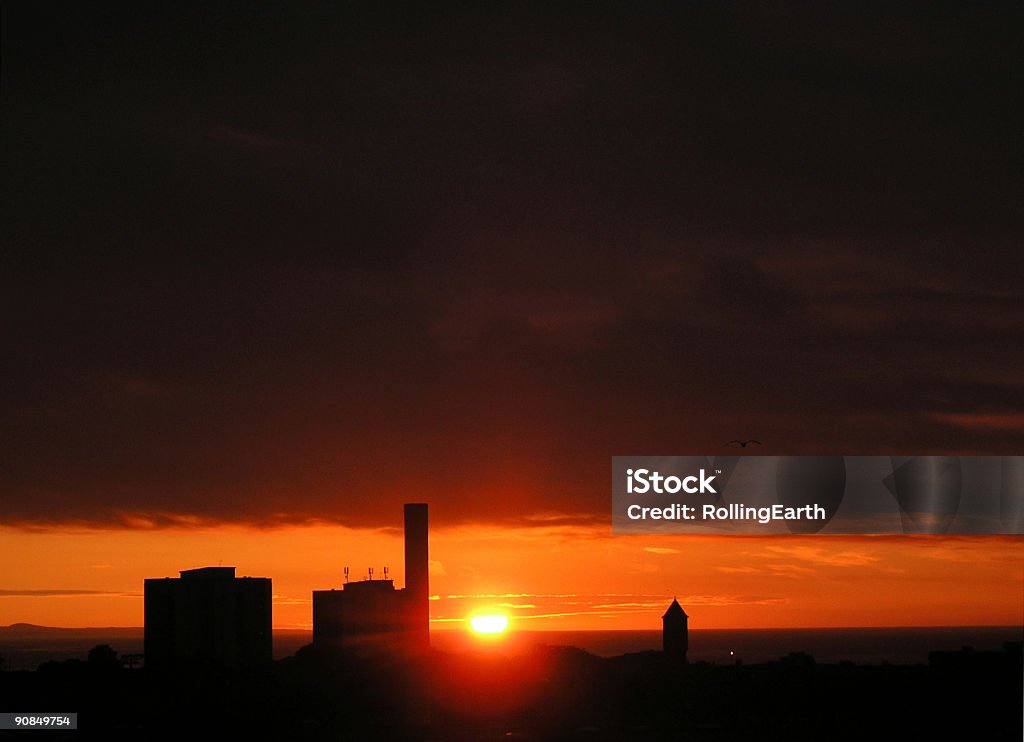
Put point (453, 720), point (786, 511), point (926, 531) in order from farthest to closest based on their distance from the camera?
point (453, 720), point (926, 531), point (786, 511)

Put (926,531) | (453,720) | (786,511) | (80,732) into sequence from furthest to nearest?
(453,720) < (80,732) < (926,531) < (786,511)

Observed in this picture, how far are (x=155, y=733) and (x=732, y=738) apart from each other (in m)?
71.4

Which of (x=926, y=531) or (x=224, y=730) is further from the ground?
(x=926, y=531)

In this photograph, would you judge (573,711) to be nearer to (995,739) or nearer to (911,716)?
(911,716)

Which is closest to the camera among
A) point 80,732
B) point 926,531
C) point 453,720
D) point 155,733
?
point 926,531

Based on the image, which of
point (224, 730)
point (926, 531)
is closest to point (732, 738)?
point (224, 730)

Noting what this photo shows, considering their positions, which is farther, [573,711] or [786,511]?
[573,711]

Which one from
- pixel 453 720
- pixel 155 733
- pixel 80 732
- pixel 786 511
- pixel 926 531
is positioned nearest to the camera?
pixel 786 511

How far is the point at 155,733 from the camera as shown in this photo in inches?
6314

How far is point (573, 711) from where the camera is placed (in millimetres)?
191750

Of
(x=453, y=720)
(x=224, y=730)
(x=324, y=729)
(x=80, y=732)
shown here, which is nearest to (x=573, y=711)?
(x=453, y=720)

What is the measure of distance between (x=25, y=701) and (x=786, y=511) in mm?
159182

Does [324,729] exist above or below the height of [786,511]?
below

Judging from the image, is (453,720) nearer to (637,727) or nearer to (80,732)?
(637,727)
